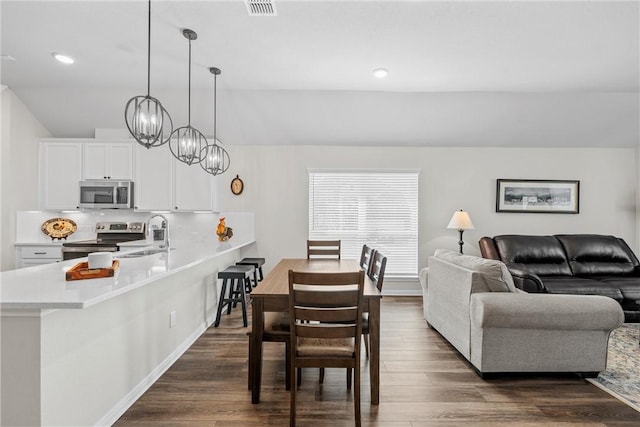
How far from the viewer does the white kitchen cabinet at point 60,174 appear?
15.6 ft

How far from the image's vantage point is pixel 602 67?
3568 millimetres

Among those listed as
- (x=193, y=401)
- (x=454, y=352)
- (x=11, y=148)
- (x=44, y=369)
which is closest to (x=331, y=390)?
(x=193, y=401)

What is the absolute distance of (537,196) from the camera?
17.6 ft

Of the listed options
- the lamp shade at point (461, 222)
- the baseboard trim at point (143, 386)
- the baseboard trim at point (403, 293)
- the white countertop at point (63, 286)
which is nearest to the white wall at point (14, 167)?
the white countertop at point (63, 286)

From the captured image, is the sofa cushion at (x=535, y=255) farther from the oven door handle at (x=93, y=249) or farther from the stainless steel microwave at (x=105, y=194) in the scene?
the stainless steel microwave at (x=105, y=194)

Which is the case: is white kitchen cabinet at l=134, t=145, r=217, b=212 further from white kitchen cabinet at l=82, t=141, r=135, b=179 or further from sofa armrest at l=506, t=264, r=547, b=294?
sofa armrest at l=506, t=264, r=547, b=294

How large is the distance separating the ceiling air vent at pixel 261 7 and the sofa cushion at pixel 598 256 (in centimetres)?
480

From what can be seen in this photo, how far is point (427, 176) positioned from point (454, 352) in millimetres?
3017

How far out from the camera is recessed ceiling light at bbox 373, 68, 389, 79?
12.0 ft

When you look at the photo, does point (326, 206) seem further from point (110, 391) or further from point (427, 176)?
point (110, 391)

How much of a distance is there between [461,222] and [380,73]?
251 cm

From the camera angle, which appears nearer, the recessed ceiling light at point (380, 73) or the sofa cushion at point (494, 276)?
the sofa cushion at point (494, 276)

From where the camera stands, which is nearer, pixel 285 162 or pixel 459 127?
pixel 459 127

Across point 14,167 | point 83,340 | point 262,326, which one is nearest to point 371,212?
point 262,326
